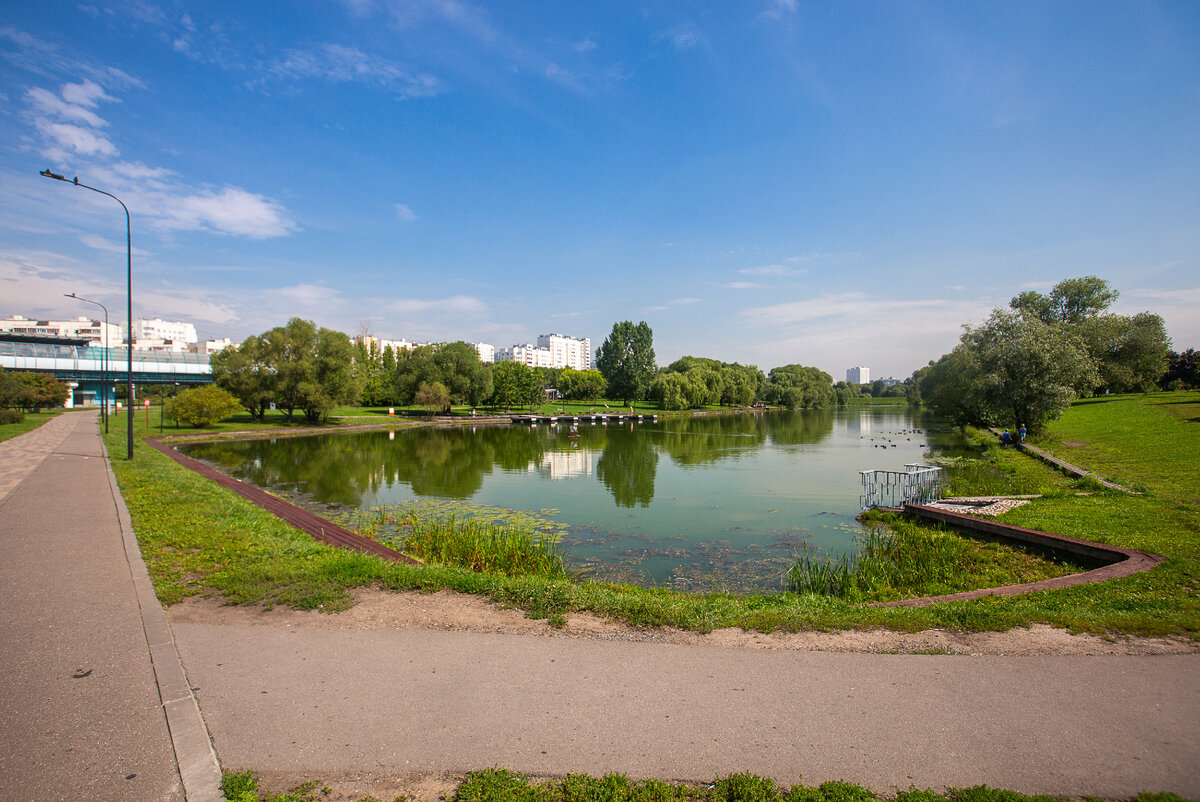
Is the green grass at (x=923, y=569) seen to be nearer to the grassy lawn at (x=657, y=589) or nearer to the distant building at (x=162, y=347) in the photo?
the grassy lawn at (x=657, y=589)

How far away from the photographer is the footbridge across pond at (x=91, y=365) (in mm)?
69812

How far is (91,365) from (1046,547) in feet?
334

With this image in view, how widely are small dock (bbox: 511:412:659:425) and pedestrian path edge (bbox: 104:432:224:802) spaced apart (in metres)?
58.5

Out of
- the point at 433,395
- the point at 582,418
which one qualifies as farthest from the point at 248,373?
the point at 582,418

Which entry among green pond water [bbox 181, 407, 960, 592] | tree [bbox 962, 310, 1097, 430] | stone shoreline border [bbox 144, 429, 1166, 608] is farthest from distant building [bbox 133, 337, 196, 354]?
tree [bbox 962, 310, 1097, 430]

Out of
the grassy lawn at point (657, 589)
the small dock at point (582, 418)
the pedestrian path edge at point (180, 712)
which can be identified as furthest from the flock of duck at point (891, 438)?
the pedestrian path edge at point (180, 712)

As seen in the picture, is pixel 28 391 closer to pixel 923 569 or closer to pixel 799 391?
pixel 923 569

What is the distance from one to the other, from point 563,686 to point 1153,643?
5875 millimetres

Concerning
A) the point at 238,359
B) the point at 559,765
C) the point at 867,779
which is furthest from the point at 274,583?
the point at 238,359

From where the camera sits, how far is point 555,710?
14.0ft

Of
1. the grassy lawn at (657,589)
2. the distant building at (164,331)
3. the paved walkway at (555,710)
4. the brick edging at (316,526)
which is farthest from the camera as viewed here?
the distant building at (164,331)

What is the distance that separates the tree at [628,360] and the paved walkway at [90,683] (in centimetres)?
9657

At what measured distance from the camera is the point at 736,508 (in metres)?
18.4

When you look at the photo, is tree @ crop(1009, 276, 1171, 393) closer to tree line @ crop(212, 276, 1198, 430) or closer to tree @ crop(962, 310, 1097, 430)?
tree line @ crop(212, 276, 1198, 430)
